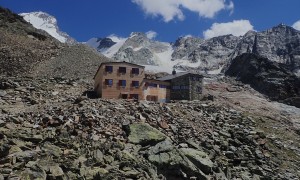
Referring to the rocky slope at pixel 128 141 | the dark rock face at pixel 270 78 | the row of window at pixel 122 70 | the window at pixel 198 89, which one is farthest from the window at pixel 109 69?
the dark rock face at pixel 270 78

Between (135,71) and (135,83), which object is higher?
(135,71)

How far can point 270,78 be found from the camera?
141 metres

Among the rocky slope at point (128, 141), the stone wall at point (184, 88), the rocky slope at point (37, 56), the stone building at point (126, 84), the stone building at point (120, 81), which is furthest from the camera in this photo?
the rocky slope at point (37, 56)

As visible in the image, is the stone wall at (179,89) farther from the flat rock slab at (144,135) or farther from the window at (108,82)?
the flat rock slab at (144,135)

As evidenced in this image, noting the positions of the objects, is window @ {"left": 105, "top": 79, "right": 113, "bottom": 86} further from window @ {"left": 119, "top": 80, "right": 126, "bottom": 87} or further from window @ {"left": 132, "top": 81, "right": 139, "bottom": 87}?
window @ {"left": 132, "top": 81, "right": 139, "bottom": 87}

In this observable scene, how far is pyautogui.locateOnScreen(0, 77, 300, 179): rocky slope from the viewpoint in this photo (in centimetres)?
3409

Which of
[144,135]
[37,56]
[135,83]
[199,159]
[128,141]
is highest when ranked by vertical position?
[37,56]

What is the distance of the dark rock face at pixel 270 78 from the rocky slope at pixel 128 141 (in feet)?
228

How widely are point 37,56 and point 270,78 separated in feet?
267

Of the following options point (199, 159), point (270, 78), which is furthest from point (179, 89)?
point (270, 78)

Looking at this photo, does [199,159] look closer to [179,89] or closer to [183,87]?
[179,89]

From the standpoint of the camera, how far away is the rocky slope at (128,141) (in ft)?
112

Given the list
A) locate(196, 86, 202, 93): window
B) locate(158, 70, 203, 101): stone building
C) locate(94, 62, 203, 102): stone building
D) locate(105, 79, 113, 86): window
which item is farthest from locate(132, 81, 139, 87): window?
locate(196, 86, 202, 93): window

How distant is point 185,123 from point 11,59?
197 ft
